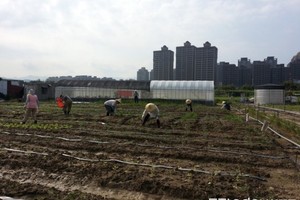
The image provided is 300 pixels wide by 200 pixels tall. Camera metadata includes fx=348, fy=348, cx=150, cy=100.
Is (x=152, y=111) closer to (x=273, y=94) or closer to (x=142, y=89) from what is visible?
(x=142, y=89)

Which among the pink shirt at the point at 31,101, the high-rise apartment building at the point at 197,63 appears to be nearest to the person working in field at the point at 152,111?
the pink shirt at the point at 31,101

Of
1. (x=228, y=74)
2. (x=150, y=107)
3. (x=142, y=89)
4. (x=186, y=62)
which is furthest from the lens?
(x=228, y=74)

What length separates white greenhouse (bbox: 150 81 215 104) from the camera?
40781mm

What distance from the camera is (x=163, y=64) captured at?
106 metres

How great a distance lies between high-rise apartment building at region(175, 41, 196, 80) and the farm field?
8848cm

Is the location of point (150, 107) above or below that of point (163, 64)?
below

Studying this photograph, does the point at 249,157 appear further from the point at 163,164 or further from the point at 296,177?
the point at 163,164

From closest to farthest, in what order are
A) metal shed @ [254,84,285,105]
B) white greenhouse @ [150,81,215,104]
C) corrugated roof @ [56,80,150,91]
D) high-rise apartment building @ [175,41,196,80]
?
white greenhouse @ [150,81,215,104]
metal shed @ [254,84,285,105]
corrugated roof @ [56,80,150,91]
high-rise apartment building @ [175,41,196,80]

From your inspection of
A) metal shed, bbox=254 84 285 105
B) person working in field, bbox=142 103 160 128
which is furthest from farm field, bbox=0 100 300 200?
metal shed, bbox=254 84 285 105

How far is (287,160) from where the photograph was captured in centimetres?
844

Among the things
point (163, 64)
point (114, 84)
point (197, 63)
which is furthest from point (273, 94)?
point (163, 64)

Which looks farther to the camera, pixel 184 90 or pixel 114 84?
pixel 114 84

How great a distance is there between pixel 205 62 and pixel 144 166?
94.1m

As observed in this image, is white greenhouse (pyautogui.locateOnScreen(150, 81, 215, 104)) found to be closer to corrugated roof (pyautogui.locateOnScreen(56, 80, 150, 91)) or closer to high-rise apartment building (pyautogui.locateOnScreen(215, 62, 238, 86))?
corrugated roof (pyautogui.locateOnScreen(56, 80, 150, 91))
